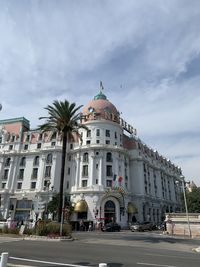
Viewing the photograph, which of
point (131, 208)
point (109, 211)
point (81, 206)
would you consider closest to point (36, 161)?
point (81, 206)

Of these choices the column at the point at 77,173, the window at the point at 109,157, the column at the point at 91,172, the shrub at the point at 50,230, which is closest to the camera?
the shrub at the point at 50,230

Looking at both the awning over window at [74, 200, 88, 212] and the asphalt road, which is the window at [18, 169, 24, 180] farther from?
the asphalt road

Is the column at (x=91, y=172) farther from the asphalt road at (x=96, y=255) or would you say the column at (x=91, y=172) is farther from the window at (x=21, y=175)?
the asphalt road at (x=96, y=255)

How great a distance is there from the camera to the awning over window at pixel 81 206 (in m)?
54.2

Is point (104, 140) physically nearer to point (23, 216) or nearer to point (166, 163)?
point (23, 216)

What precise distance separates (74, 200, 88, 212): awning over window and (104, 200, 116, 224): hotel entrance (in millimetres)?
4833

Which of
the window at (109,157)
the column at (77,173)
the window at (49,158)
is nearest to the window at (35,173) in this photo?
the window at (49,158)

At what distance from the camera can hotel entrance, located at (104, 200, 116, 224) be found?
5669 centimetres

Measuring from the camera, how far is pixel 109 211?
2244 inches

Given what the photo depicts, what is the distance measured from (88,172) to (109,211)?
33.7ft

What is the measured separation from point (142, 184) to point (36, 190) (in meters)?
27.8

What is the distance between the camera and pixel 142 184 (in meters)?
66.7

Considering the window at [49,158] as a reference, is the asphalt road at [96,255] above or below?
below

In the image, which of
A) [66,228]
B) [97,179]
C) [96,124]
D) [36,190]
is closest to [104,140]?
[96,124]
